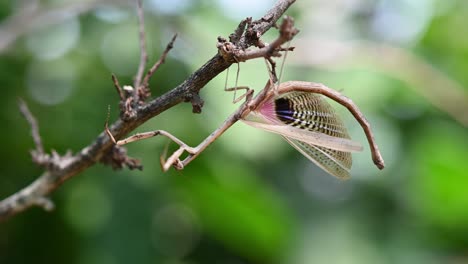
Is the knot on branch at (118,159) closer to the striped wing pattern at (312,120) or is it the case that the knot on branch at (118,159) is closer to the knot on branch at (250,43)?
the striped wing pattern at (312,120)

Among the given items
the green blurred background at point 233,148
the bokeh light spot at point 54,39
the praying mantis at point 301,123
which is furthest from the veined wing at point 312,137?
the bokeh light spot at point 54,39

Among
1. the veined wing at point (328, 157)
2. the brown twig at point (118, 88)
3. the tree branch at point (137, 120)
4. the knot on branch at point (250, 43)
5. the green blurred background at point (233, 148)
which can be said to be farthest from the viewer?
the green blurred background at point (233, 148)

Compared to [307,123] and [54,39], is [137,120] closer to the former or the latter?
[307,123]

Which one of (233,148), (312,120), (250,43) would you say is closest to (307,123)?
(312,120)

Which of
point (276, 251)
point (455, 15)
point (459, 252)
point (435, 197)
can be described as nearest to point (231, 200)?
point (276, 251)

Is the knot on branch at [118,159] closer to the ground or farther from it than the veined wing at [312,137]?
closer to the ground
